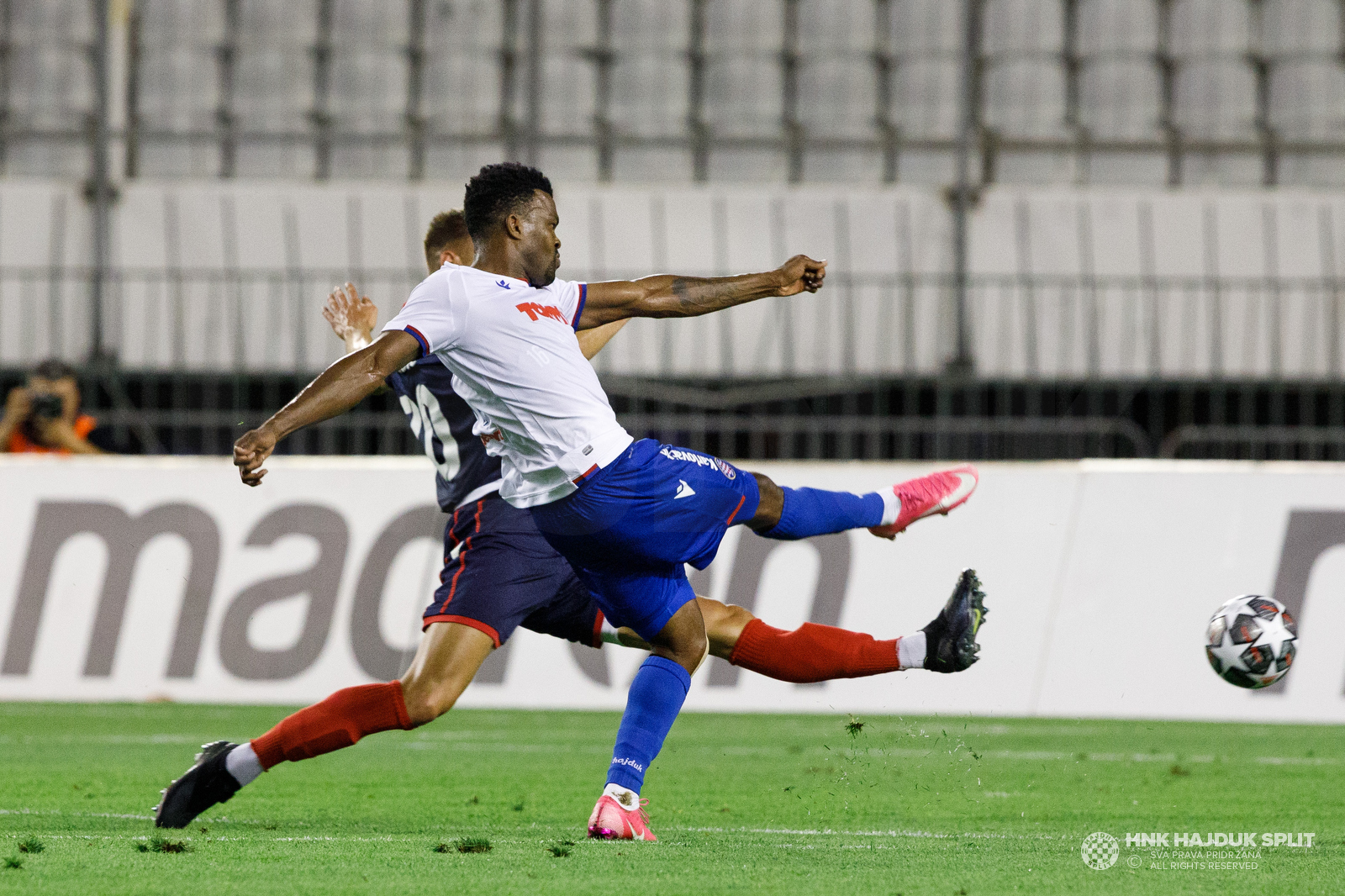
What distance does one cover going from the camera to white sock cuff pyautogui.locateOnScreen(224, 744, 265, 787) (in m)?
5.04

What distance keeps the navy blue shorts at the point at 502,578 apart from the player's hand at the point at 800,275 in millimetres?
1062

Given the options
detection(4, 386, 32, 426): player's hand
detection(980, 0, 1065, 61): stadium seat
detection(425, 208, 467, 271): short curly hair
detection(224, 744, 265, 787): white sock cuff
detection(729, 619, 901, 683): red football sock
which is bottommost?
detection(224, 744, 265, 787): white sock cuff

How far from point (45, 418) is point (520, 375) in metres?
6.86

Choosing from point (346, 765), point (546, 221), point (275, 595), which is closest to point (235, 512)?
point (275, 595)

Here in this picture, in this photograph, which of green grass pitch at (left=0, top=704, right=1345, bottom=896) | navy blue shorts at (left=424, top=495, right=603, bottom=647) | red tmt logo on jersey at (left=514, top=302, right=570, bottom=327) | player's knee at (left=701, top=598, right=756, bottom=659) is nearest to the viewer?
green grass pitch at (left=0, top=704, right=1345, bottom=896)

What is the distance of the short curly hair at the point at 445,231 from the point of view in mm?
5855

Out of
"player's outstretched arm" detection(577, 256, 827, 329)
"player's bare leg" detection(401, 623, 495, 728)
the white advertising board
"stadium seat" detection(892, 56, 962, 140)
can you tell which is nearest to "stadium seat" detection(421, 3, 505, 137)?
"stadium seat" detection(892, 56, 962, 140)

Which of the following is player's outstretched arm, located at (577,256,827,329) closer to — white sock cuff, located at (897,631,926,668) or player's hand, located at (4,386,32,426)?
white sock cuff, located at (897,631,926,668)

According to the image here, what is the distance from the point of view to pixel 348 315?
5871 millimetres

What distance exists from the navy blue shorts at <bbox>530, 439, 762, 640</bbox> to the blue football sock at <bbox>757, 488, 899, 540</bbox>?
0.19 meters

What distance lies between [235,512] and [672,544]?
5471 millimetres

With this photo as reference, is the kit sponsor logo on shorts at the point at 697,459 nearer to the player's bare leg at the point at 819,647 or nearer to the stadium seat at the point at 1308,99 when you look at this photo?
the player's bare leg at the point at 819,647

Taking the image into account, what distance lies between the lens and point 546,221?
4.92 metres

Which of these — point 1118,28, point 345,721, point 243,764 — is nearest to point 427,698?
point 345,721
